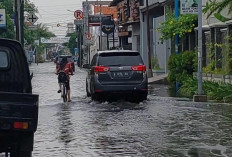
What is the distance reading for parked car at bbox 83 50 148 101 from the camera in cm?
2042

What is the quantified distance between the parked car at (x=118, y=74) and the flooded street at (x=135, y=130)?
49cm

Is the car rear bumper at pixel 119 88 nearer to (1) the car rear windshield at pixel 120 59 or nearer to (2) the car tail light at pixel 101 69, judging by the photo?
(2) the car tail light at pixel 101 69

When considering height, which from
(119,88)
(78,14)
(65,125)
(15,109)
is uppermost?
(78,14)

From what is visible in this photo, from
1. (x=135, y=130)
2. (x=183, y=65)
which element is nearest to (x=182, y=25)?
(x=183, y=65)

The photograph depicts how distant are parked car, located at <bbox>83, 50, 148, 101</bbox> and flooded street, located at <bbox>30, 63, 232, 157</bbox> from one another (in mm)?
494

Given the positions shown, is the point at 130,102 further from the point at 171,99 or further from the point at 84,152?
the point at 84,152

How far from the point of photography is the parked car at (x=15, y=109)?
833cm

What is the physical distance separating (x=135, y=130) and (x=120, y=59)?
22.7 ft

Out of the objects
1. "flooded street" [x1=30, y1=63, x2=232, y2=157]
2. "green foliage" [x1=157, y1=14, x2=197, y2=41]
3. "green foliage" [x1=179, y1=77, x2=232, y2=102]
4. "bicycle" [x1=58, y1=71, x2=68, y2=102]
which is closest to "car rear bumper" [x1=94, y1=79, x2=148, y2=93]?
"flooded street" [x1=30, y1=63, x2=232, y2=157]

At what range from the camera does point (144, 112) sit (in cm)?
1780

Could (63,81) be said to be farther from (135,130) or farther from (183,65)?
(135,130)

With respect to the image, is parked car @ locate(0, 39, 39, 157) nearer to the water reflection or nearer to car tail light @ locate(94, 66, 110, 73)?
the water reflection

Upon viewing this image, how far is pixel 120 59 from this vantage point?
20750mm

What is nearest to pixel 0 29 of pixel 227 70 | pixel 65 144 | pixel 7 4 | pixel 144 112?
pixel 7 4
